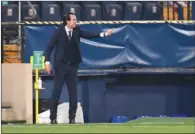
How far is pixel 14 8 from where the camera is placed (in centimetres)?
1398

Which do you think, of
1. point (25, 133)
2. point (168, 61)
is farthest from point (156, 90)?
point (25, 133)

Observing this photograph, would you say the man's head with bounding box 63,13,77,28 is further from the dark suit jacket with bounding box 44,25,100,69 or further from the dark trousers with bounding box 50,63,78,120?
the dark trousers with bounding box 50,63,78,120

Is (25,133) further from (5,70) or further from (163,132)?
(5,70)

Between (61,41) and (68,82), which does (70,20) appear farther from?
(68,82)

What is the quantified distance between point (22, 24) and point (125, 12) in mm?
2264

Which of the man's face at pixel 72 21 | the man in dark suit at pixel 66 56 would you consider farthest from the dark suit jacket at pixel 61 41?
the man's face at pixel 72 21

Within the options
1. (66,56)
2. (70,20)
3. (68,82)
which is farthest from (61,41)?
(68,82)

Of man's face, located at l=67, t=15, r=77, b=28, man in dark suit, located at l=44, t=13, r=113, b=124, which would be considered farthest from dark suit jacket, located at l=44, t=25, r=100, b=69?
man's face, located at l=67, t=15, r=77, b=28

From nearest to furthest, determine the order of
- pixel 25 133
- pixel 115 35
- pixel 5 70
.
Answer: pixel 25 133, pixel 5 70, pixel 115 35

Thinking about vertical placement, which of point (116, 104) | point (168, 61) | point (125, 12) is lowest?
point (116, 104)

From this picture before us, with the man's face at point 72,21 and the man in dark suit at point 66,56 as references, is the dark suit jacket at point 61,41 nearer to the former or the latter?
the man in dark suit at point 66,56

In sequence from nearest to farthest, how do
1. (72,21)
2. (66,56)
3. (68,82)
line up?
(72,21) < (66,56) < (68,82)

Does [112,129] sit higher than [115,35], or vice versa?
[115,35]

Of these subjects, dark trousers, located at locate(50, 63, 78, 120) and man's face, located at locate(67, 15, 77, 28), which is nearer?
man's face, located at locate(67, 15, 77, 28)
